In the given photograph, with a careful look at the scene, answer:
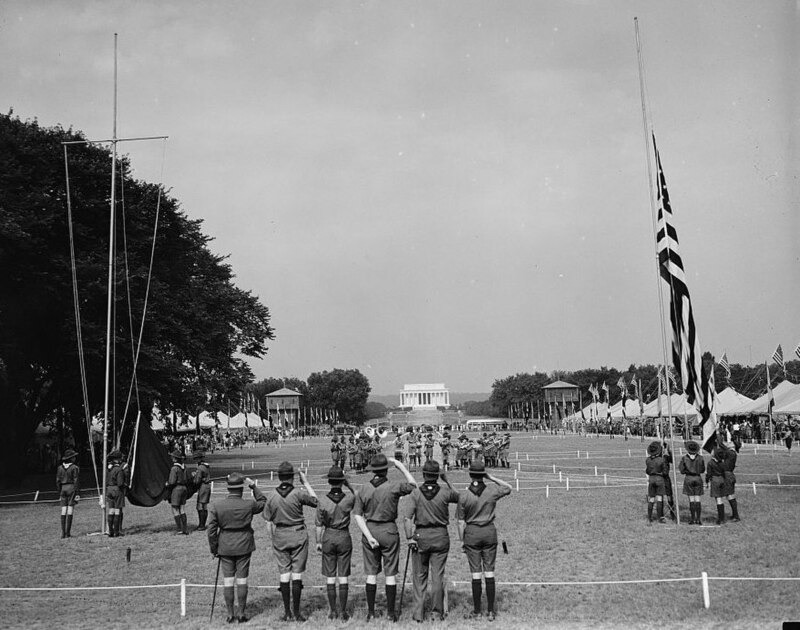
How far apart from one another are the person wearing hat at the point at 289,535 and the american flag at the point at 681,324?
10.3m

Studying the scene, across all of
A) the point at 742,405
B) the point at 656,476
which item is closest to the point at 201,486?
the point at 656,476

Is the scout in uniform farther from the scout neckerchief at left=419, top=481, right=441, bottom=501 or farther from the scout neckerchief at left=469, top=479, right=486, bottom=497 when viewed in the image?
the scout neckerchief at left=419, top=481, right=441, bottom=501

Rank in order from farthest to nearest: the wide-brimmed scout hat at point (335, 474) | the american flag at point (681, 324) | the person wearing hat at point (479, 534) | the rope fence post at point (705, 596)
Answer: the american flag at point (681, 324) → the wide-brimmed scout hat at point (335, 474) → the person wearing hat at point (479, 534) → the rope fence post at point (705, 596)

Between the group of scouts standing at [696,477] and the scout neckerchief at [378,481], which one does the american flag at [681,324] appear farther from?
the scout neckerchief at [378,481]

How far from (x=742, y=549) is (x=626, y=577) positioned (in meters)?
3.46

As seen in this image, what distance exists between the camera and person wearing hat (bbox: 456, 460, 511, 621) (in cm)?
1051

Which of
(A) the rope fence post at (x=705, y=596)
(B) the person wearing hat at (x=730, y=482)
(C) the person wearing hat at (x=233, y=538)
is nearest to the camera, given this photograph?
(A) the rope fence post at (x=705, y=596)

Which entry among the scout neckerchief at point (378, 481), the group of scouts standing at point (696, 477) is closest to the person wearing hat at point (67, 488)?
the scout neckerchief at point (378, 481)

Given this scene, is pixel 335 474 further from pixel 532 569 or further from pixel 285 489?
pixel 532 569

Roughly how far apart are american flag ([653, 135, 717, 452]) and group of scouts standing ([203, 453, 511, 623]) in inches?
334

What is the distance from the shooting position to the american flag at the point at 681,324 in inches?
695

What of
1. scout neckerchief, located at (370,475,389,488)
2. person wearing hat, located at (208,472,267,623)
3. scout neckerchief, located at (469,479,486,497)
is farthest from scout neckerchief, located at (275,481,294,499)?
scout neckerchief, located at (469,479,486,497)

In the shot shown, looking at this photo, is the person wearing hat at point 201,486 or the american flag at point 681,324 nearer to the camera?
the american flag at point 681,324

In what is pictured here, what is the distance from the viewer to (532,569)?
44.2ft
